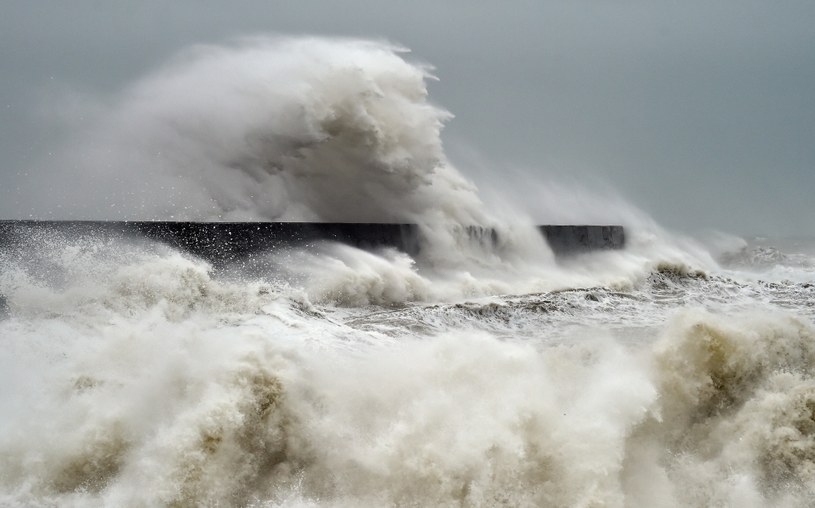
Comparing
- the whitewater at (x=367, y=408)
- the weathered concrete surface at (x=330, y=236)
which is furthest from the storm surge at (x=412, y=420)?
the weathered concrete surface at (x=330, y=236)

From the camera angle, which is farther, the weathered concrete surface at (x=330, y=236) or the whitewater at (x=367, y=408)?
the weathered concrete surface at (x=330, y=236)

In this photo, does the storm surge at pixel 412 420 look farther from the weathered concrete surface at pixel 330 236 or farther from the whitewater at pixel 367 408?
the weathered concrete surface at pixel 330 236

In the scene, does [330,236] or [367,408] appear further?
[330,236]

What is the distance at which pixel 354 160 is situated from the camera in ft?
67.0

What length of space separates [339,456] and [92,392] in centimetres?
236

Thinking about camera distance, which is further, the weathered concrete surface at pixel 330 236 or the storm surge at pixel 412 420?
the weathered concrete surface at pixel 330 236

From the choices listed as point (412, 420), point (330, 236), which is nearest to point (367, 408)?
point (412, 420)

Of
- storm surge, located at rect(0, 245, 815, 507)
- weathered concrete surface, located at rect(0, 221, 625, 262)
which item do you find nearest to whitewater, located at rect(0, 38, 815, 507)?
storm surge, located at rect(0, 245, 815, 507)

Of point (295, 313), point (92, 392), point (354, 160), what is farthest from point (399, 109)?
point (92, 392)

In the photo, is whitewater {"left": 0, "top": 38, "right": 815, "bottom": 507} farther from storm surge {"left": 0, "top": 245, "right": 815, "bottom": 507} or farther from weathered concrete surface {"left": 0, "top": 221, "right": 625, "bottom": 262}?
weathered concrete surface {"left": 0, "top": 221, "right": 625, "bottom": 262}

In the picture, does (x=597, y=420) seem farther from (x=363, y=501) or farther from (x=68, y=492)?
(x=68, y=492)

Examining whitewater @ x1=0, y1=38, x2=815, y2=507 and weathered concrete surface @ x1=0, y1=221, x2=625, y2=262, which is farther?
weathered concrete surface @ x1=0, y1=221, x2=625, y2=262

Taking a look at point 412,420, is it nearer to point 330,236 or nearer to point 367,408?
point 367,408

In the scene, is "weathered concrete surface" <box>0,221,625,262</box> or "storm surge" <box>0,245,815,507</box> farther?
"weathered concrete surface" <box>0,221,625,262</box>
